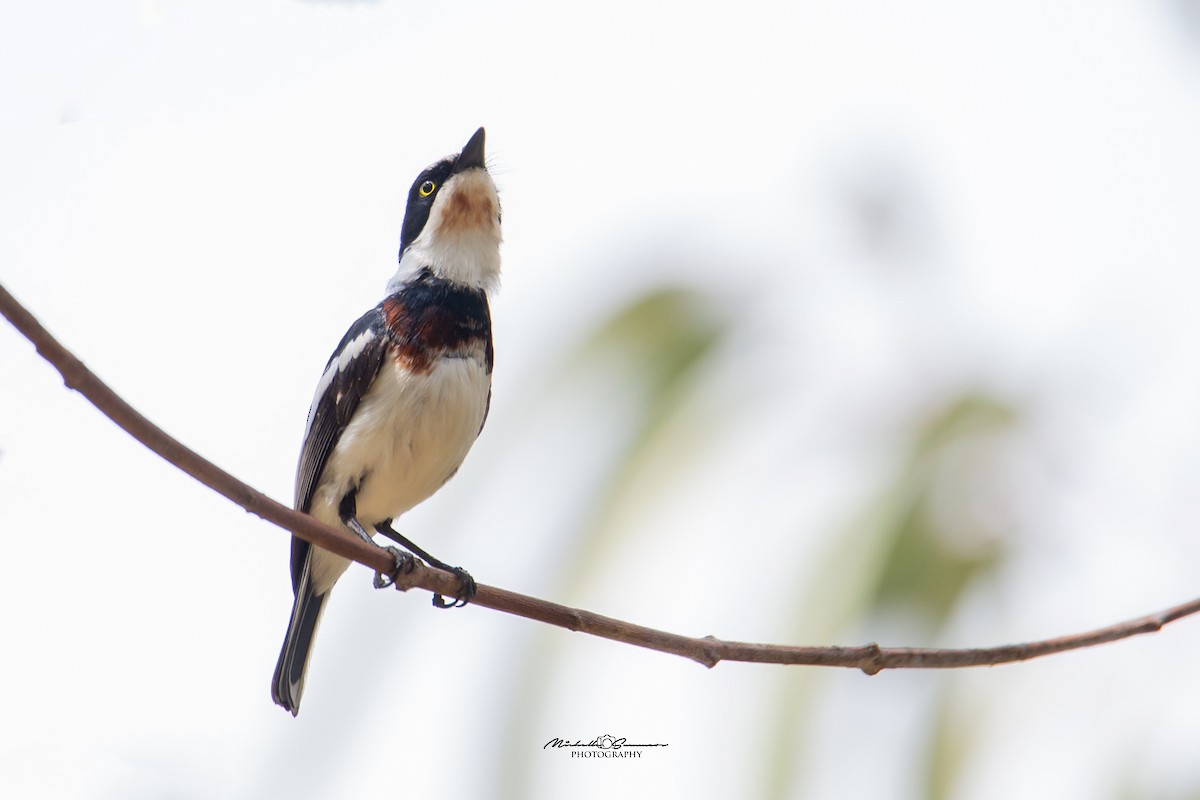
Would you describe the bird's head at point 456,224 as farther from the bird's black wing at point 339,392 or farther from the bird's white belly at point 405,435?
the bird's white belly at point 405,435

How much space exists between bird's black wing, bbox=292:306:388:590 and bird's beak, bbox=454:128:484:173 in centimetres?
63

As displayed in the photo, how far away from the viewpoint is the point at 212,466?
1.73m

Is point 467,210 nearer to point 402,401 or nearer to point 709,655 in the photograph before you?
point 402,401

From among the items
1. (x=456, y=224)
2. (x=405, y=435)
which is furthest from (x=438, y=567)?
(x=456, y=224)

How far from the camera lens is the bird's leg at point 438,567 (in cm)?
271

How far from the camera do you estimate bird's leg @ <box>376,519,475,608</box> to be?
2711 millimetres

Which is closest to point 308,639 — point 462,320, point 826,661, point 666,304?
point 462,320

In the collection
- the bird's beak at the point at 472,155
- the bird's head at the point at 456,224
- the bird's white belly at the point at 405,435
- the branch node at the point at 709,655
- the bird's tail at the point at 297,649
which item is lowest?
the branch node at the point at 709,655

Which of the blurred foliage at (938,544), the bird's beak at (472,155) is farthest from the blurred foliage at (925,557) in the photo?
the bird's beak at (472,155)

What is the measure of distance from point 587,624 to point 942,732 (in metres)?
1.21

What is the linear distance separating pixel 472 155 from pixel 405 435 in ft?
3.47

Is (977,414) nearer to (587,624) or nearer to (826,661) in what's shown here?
(826,661)

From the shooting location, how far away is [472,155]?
3.85 m

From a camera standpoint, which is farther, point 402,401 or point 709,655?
point 402,401
